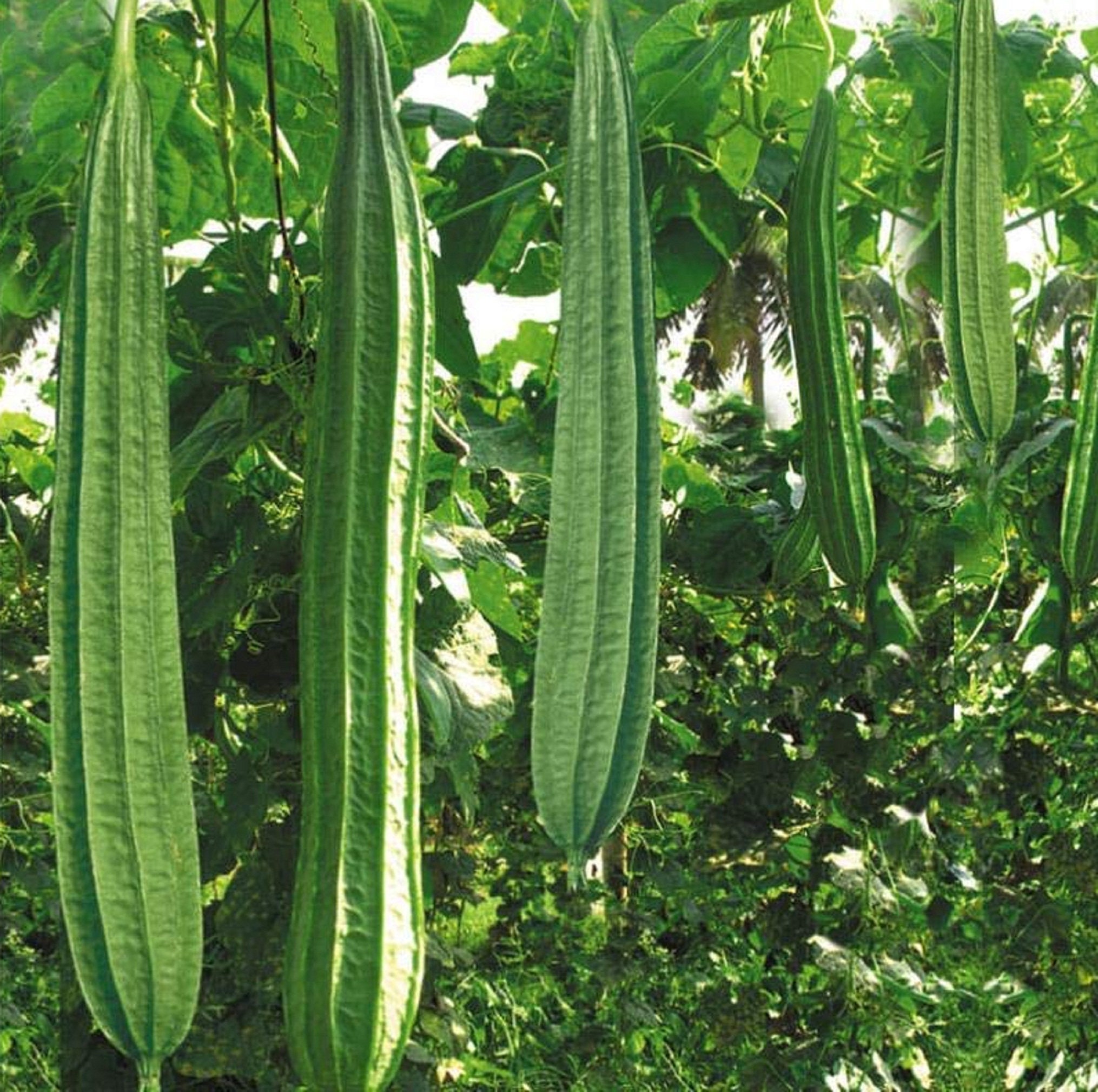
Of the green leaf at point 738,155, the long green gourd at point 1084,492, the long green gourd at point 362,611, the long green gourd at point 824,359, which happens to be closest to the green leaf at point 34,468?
the green leaf at point 738,155

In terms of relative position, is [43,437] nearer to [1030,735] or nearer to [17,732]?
[17,732]

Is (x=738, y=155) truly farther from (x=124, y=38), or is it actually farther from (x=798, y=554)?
(x=124, y=38)

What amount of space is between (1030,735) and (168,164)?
297 centimetres

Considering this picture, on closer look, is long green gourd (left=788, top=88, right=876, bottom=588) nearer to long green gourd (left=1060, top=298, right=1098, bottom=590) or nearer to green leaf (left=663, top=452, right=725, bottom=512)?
long green gourd (left=1060, top=298, right=1098, bottom=590)

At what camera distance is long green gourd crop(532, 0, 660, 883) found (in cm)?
82

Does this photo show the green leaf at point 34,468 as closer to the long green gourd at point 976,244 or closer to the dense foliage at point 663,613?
the dense foliage at point 663,613

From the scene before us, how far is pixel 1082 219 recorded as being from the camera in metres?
2.45

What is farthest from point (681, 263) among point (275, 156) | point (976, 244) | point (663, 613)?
point (663, 613)

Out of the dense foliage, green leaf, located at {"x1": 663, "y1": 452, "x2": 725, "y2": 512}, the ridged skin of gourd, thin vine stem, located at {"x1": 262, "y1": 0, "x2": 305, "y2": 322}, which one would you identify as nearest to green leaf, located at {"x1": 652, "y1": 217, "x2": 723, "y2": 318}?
the dense foliage

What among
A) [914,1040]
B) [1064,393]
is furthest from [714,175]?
[914,1040]

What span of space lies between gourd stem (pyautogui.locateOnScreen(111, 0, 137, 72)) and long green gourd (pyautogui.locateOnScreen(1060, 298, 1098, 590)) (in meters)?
0.62

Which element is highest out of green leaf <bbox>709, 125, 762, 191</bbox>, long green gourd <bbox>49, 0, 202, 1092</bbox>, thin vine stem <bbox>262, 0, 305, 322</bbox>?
green leaf <bbox>709, 125, 762, 191</bbox>

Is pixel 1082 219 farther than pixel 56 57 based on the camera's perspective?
Yes

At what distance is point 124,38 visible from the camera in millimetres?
889
